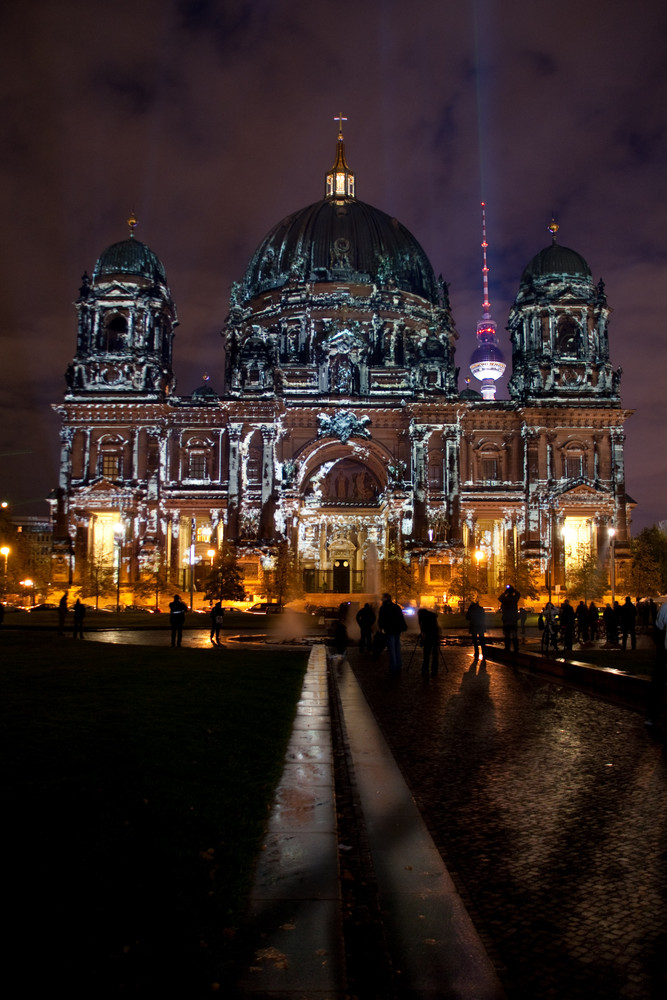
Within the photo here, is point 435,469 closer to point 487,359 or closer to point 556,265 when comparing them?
point 556,265

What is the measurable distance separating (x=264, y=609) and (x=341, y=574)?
16.0m

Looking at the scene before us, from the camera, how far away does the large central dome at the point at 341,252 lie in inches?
3004

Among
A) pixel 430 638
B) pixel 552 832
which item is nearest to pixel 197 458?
pixel 430 638

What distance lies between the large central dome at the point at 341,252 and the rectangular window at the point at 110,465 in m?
23.5

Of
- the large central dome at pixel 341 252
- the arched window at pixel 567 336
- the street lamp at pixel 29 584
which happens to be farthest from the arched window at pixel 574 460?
the street lamp at pixel 29 584

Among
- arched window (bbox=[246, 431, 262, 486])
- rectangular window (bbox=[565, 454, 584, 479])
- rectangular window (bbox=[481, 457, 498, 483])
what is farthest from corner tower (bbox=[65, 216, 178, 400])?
rectangular window (bbox=[565, 454, 584, 479])

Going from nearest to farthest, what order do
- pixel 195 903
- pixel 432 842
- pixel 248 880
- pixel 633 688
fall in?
pixel 195 903 < pixel 248 880 < pixel 432 842 < pixel 633 688

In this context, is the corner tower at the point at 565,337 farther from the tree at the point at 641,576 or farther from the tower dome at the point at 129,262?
the tower dome at the point at 129,262

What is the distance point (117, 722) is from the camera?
10422 millimetres

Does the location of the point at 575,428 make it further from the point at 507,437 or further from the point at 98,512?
the point at 98,512

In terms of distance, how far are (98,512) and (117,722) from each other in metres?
58.5

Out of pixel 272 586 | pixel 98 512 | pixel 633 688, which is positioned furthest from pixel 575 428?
pixel 633 688

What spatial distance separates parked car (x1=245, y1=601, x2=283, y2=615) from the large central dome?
34.9 meters

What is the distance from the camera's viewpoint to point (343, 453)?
224 ft
